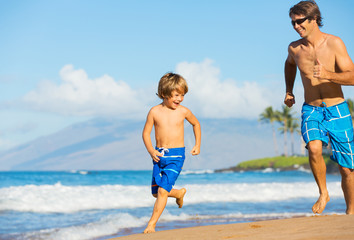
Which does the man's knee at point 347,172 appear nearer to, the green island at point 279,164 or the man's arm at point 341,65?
the man's arm at point 341,65

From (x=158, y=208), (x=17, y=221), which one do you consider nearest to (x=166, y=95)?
(x=158, y=208)

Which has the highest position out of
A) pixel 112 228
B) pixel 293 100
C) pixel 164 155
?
pixel 293 100

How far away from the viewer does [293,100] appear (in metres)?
5.05

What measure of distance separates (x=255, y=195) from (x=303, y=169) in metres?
49.7

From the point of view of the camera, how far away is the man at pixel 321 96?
14.8 ft

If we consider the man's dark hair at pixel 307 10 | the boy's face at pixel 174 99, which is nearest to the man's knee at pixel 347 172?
the man's dark hair at pixel 307 10

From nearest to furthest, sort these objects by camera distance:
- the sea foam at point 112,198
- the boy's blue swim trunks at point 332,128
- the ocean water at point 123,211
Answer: the boy's blue swim trunks at point 332,128 → the ocean water at point 123,211 → the sea foam at point 112,198

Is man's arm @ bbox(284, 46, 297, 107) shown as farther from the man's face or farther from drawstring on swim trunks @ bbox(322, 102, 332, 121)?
drawstring on swim trunks @ bbox(322, 102, 332, 121)

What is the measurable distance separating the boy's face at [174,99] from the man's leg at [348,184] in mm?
1748

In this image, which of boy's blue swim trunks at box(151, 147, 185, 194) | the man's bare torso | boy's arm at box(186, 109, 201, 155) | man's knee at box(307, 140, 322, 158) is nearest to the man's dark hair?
the man's bare torso

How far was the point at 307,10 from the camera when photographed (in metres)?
4.55

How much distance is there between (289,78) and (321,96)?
0.62 meters

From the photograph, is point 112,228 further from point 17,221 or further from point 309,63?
point 309,63

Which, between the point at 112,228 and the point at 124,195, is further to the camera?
the point at 124,195
